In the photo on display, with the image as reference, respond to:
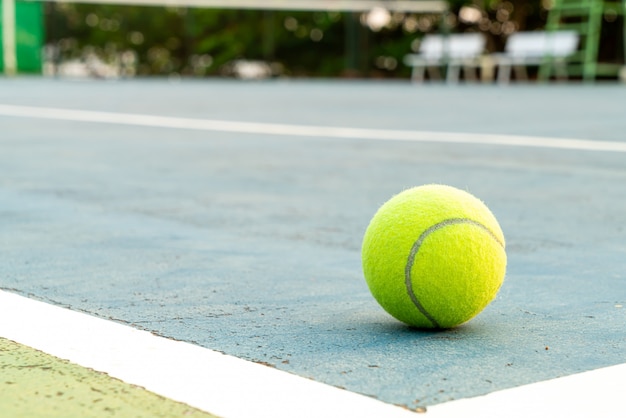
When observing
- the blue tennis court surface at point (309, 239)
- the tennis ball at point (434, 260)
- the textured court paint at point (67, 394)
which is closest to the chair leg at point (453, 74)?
the blue tennis court surface at point (309, 239)

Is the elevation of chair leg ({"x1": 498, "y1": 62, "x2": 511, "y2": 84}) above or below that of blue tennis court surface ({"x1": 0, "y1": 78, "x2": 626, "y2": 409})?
below

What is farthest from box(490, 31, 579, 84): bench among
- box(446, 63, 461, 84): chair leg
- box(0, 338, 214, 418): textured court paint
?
box(0, 338, 214, 418): textured court paint

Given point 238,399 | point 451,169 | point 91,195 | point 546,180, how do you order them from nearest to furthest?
point 238,399 < point 91,195 < point 546,180 < point 451,169

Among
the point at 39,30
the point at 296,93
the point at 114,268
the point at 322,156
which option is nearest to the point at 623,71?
the point at 296,93

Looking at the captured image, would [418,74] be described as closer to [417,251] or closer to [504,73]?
[504,73]

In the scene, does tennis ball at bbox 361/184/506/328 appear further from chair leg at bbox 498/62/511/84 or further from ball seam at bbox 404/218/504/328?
chair leg at bbox 498/62/511/84

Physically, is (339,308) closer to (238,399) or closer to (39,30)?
(238,399)
